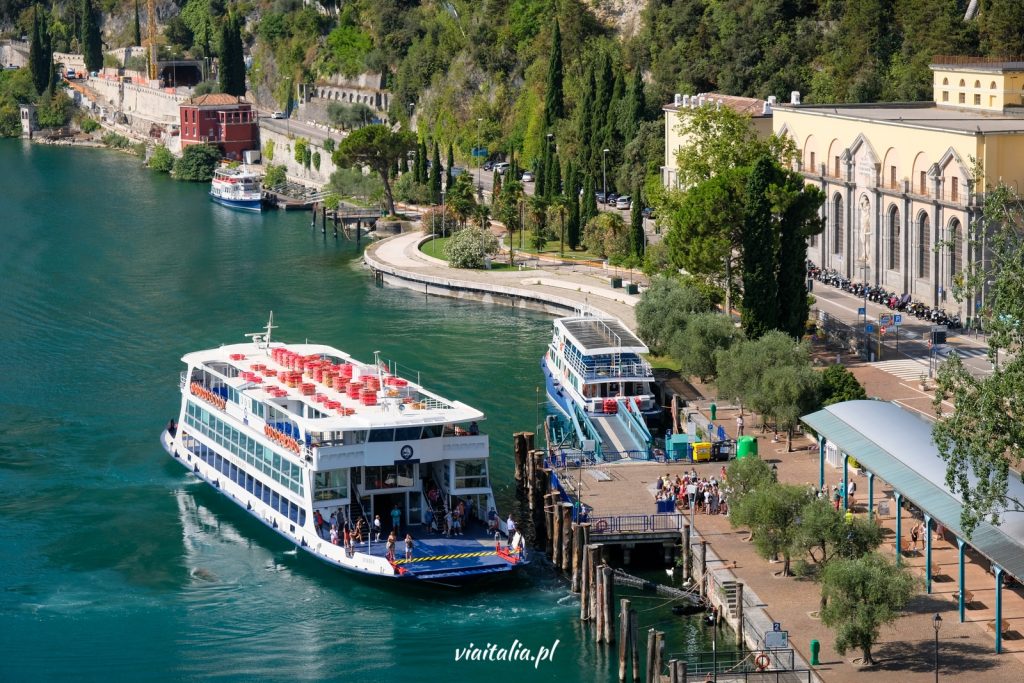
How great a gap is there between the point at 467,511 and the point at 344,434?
4782 millimetres

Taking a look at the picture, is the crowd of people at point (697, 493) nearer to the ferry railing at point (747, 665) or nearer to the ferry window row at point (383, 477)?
the ferry window row at point (383, 477)

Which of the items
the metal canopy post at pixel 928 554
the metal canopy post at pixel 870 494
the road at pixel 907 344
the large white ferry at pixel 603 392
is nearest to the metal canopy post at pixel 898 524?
the metal canopy post at pixel 928 554

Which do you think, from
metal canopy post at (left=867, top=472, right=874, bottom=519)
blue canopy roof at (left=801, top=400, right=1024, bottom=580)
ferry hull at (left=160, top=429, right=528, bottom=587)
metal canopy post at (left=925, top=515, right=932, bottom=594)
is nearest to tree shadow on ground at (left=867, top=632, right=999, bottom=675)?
blue canopy roof at (left=801, top=400, right=1024, bottom=580)

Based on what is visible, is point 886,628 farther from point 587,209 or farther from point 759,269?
point 587,209

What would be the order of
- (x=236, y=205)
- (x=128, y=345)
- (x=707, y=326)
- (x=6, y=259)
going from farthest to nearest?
1. (x=236, y=205)
2. (x=6, y=259)
3. (x=128, y=345)
4. (x=707, y=326)

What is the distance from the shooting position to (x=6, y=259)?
118125 mm

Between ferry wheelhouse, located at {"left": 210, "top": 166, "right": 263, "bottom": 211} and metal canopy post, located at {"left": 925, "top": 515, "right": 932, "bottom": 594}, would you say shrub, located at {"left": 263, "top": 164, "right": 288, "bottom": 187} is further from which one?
metal canopy post, located at {"left": 925, "top": 515, "right": 932, "bottom": 594}

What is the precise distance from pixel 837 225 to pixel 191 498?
4971cm

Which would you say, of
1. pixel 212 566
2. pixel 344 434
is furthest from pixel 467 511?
pixel 212 566

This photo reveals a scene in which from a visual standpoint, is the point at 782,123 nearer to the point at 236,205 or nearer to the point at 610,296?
the point at 610,296

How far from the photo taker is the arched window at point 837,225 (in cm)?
10038

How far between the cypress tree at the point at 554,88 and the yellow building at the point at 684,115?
18557mm

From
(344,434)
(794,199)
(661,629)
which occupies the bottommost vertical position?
(661,629)

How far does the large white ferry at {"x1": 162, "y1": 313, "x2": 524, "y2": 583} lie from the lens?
54.3 metres
